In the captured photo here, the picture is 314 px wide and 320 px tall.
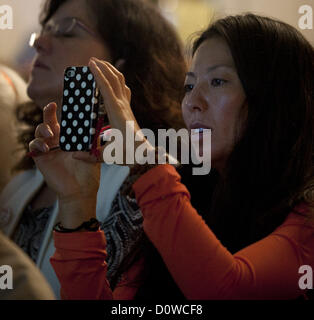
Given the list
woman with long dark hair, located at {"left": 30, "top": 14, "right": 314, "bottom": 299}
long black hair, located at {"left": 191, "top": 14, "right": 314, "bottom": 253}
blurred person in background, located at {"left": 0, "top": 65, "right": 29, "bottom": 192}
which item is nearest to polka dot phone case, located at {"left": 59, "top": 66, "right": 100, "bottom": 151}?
woman with long dark hair, located at {"left": 30, "top": 14, "right": 314, "bottom": 299}

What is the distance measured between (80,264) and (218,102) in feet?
1.02

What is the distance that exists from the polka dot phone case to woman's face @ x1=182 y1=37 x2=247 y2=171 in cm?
19

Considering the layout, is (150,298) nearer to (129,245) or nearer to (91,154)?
(129,245)

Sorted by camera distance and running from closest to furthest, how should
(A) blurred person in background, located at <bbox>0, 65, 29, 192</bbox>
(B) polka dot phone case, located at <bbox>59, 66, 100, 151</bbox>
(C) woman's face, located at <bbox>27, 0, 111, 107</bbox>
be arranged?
(B) polka dot phone case, located at <bbox>59, 66, 100, 151</bbox>, (C) woman's face, located at <bbox>27, 0, 111, 107</bbox>, (A) blurred person in background, located at <bbox>0, 65, 29, 192</bbox>

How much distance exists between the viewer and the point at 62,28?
86cm

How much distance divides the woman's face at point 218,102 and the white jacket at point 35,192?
0.20m

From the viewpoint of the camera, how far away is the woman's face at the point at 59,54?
0.80 meters

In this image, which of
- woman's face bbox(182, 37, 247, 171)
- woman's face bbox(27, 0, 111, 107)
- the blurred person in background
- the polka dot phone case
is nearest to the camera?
the polka dot phone case

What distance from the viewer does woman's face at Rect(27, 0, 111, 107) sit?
0.80 m

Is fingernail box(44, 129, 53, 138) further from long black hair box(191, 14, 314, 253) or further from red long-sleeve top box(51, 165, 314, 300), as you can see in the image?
long black hair box(191, 14, 314, 253)

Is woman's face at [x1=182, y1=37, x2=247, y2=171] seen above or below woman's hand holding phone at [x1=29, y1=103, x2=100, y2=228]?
above

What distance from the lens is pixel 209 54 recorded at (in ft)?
2.31

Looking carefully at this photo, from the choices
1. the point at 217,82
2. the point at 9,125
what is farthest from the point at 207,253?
the point at 9,125

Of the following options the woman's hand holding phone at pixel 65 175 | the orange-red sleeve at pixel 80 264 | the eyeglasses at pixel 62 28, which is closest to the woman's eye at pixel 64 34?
the eyeglasses at pixel 62 28
